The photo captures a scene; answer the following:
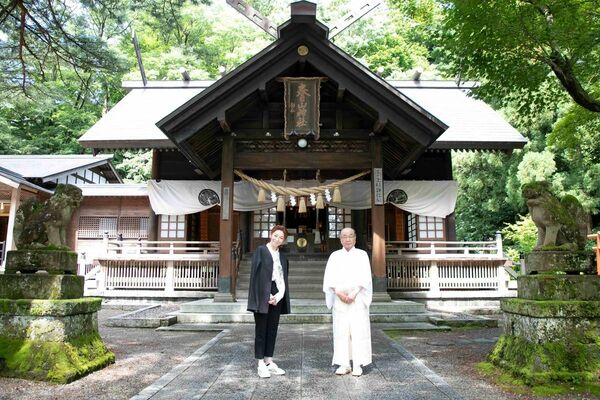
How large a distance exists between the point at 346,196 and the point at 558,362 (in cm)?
913

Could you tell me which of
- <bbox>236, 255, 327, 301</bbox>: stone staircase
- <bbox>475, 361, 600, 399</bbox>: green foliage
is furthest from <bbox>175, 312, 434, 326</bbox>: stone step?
<bbox>475, 361, 600, 399</bbox>: green foliage

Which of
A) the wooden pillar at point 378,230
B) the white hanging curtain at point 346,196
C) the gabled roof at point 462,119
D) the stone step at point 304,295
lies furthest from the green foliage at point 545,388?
the white hanging curtain at point 346,196

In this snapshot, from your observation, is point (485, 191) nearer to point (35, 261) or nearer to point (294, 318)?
point (294, 318)

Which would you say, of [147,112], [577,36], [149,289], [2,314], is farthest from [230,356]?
[147,112]

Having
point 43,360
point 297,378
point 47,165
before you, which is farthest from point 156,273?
point 47,165

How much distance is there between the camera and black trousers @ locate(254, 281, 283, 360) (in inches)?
206

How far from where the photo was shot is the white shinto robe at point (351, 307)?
5215mm

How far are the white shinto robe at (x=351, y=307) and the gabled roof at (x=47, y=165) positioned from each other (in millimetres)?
17733

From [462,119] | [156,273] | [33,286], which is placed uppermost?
[462,119]

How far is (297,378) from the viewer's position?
5121mm

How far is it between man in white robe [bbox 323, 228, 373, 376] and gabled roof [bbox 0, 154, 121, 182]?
58.2ft

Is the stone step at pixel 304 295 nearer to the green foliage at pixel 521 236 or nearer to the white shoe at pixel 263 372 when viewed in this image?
the white shoe at pixel 263 372

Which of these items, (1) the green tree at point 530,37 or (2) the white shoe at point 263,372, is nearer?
(2) the white shoe at point 263,372

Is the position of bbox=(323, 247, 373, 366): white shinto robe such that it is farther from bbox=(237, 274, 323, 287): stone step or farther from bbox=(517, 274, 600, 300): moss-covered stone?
bbox=(237, 274, 323, 287): stone step
